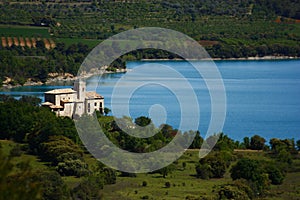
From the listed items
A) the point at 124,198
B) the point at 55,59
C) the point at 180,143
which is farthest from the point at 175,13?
the point at 124,198

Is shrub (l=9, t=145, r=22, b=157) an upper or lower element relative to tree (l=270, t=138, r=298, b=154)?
lower

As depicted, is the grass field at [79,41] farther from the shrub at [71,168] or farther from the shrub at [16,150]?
the shrub at [71,168]

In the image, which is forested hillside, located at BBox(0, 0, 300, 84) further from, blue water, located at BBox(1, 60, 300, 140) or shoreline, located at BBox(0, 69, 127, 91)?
blue water, located at BBox(1, 60, 300, 140)

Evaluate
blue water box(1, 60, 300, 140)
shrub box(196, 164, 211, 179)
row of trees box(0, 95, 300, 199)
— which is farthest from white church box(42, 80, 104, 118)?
shrub box(196, 164, 211, 179)

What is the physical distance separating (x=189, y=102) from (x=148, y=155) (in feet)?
48.1

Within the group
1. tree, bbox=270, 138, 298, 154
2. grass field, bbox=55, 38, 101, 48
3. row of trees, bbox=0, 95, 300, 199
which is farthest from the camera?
grass field, bbox=55, 38, 101, 48

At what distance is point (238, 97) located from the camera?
42.8 meters

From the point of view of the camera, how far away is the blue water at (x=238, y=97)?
33312 mm

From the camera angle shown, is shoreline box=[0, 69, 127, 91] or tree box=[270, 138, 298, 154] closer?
tree box=[270, 138, 298, 154]

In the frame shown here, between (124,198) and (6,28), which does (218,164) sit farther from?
(6,28)

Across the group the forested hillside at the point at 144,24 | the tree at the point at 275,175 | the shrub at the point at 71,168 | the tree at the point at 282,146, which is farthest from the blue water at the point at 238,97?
the shrub at the point at 71,168

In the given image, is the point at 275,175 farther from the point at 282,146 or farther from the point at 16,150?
the point at 16,150

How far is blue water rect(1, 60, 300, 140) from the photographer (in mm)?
33312

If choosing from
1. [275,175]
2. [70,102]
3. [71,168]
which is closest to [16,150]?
[71,168]
